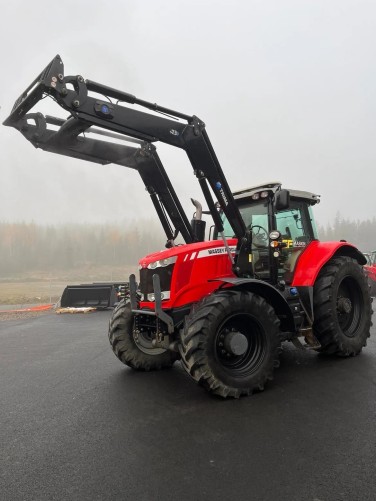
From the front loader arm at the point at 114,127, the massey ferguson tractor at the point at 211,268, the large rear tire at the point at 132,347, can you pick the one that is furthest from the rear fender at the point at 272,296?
the large rear tire at the point at 132,347

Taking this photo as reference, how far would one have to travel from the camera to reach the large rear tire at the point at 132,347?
5410 millimetres

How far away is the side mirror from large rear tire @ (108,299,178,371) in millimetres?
2529

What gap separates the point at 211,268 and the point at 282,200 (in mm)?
1282

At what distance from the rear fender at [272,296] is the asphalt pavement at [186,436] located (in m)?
0.68

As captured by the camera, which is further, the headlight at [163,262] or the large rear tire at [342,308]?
the large rear tire at [342,308]

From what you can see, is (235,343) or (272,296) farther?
(272,296)

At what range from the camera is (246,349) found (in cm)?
446

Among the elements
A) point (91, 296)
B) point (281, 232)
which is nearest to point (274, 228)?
point (281, 232)

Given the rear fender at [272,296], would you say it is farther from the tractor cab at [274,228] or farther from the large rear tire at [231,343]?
the tractor cab at [274,228]

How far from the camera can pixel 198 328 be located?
13.5ft

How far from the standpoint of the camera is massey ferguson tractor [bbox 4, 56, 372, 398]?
167 inches

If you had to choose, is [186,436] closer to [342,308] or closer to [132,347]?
[132,347]

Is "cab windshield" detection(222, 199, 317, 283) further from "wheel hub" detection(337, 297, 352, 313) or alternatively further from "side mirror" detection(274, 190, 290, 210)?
"wheel hub" detection(337, 297, 352, 313)

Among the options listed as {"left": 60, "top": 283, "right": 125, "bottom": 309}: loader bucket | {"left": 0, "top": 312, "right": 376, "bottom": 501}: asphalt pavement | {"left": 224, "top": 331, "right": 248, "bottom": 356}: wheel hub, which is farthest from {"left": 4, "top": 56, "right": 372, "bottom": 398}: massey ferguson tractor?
{"left": 60, "top": 283, "right": 125, "bottom": 309}: loader bucket
